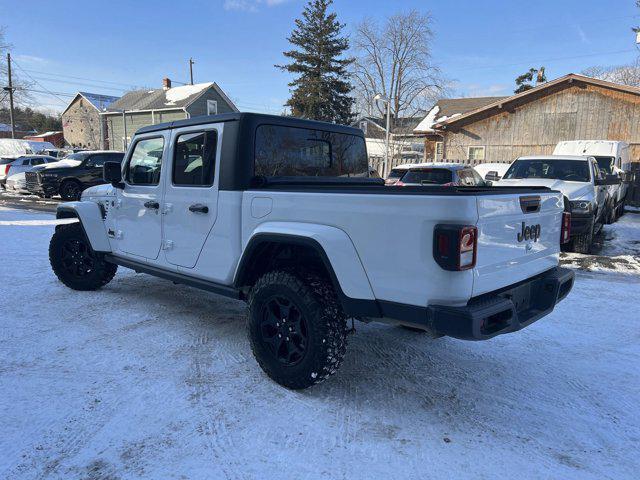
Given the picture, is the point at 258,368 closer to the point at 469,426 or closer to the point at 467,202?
the point at 469,426

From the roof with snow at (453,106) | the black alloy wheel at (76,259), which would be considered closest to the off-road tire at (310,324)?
the black alloy wheel at (76,259)

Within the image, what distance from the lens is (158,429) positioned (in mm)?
2689

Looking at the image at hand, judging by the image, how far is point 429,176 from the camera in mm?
10938

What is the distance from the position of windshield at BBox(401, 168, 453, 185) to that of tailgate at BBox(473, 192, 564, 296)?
7.57 meters

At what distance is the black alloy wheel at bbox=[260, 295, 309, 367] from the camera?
3061mm

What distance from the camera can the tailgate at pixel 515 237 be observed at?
8.23ft

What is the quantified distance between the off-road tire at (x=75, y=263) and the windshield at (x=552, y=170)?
8.20 metres

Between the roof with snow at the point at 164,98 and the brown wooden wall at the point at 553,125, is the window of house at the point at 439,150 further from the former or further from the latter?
the roof with snow at the point at 164,98

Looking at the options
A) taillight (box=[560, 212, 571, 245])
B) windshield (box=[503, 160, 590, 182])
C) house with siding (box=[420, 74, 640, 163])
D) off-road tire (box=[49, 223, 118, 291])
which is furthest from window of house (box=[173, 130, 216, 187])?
house with siding (box=[420, 74, 640, 163])

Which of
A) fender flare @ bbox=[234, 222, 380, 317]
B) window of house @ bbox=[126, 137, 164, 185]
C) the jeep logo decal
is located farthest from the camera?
window of house @ bbox=[126, 137, 164, 185]

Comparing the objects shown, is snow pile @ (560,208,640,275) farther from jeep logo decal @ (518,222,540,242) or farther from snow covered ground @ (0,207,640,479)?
jeep logo decal @ (518,222,540,242)

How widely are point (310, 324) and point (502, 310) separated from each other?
1.16 meters

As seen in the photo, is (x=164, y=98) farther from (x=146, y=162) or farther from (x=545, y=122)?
(x=146, y=162)

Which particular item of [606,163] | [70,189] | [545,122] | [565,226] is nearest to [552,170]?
[606,163]
